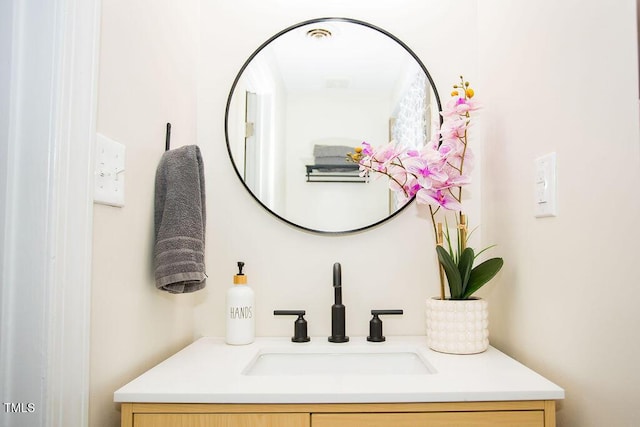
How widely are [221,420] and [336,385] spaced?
223 millimetres

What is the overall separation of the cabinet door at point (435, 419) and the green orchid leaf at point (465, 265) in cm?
37

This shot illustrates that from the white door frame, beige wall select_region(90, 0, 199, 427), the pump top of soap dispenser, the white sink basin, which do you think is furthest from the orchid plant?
the white door frame

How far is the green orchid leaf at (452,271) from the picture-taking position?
1.13m

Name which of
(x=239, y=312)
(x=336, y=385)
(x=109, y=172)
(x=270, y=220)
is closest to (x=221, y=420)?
(x=336, y=385)

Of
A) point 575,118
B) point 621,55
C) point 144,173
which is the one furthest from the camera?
point 144,173

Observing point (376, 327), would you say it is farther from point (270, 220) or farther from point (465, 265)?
point (270, 220)

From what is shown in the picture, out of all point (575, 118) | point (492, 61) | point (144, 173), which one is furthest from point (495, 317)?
point (144, 173)

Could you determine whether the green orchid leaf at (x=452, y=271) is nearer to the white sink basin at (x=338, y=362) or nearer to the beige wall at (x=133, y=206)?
the white sink basin at (x=338, y=362)

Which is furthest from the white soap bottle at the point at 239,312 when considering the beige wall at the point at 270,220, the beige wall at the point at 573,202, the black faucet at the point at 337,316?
the beige wall at the point at 573,202

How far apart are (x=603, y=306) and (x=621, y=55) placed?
44 centimetres

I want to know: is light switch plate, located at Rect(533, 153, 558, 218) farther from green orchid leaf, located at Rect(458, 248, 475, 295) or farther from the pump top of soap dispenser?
the pump top of soap dispenser

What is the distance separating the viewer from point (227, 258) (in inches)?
52.5

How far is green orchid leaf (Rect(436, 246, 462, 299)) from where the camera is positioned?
113 centimetres

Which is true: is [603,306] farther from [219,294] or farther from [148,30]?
[148,30]
